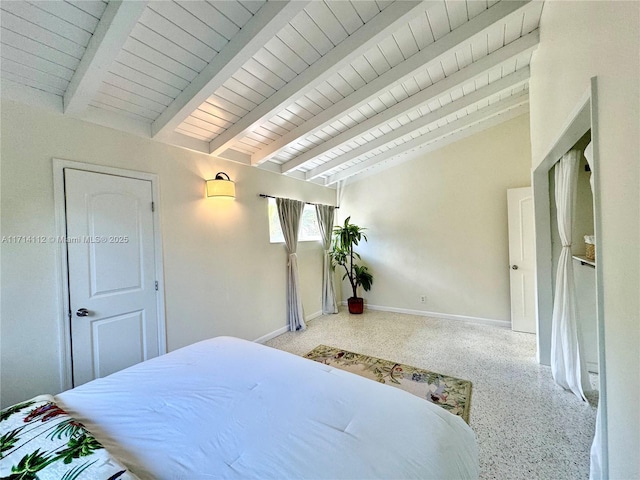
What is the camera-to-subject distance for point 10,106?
1.71 metres


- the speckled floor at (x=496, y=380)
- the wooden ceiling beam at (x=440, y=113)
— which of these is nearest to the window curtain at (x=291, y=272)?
the speckled floor at (x=496, y=380)

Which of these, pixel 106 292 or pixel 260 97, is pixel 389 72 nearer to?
pixel 260 97

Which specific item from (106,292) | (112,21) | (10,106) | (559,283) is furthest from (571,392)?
(10,106)

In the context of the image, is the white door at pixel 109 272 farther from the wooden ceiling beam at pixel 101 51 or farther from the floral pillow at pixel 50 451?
the floral pillow at pixel 50 451

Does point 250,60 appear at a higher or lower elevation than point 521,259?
higher

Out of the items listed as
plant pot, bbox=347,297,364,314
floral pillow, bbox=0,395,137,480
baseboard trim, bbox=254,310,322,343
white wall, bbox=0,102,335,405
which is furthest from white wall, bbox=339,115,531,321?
floral pillow, bbox=0,395,137,480

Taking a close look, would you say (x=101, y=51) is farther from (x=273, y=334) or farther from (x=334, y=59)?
(x=273, y=334)

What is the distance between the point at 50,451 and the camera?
0.81 metres

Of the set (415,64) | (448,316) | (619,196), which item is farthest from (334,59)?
(448,316)

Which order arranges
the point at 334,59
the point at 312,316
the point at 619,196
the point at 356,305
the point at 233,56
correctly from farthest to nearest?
1. the point at 356,305
2. the point at 312,316
3. the point at 334,59
4. the point at 233,56
5. the point at 619,196

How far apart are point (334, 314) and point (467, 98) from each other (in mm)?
3776

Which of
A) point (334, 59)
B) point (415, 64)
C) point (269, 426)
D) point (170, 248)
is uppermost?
point (415, 64)

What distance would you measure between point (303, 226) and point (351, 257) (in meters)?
1.05

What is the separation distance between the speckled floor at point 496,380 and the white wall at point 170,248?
2.83 feet
